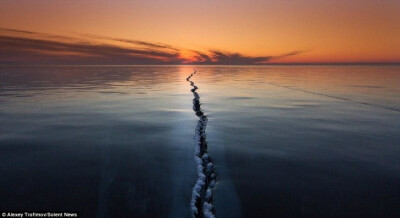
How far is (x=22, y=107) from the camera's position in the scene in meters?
10.5

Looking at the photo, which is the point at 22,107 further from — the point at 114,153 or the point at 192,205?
the point at 192,205

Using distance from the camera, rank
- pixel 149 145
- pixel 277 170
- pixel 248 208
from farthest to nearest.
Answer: pixel 149 145 → pixel 277 170 → pixel 248 208

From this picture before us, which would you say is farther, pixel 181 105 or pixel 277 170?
pixel 181 105

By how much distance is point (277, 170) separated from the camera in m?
4.66

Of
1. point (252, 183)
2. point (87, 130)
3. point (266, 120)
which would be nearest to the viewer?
point (252, 183)

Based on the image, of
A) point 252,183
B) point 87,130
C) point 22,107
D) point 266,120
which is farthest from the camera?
point 22,107

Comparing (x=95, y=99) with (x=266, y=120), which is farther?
(x=95, y=99)

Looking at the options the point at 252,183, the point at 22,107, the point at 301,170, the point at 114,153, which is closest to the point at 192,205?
the point at 252,183

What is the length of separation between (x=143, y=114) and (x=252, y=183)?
5.73m

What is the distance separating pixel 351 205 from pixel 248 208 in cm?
129

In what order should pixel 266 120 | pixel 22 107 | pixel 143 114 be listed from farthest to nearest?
pixel 22 107
pixel 143 114
pixel 266 120

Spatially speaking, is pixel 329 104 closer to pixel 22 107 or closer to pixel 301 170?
pixel 301 170

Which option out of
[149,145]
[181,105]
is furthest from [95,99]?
[149,145]

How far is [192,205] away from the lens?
356 centimetres
